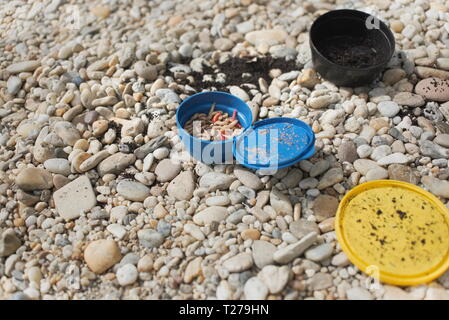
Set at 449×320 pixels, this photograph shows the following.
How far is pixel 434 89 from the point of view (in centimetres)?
287

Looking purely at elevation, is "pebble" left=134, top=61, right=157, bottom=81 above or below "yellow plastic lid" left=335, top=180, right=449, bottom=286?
above

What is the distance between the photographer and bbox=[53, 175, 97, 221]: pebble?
2.48 meters

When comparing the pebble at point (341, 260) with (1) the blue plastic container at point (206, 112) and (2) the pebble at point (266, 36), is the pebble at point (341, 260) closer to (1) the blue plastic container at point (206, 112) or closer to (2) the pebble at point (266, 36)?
(1) the blue plastic container at point (206, 112)

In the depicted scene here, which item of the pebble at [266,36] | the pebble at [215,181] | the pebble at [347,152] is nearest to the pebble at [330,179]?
the pebble at [347,152]

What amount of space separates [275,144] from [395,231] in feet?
2.40

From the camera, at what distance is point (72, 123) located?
2900mm

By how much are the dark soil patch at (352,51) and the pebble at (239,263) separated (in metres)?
1.45

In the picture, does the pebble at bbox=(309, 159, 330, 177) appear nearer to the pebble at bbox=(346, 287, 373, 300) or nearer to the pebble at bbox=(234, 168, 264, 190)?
the pebble at bbox=(234, 168, 264, 190)

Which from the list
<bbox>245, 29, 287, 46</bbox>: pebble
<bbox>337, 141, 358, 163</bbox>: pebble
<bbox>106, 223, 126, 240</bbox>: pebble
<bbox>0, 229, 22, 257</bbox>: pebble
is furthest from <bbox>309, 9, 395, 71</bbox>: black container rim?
<bbox>0, 229, 22, 257</bbox>: pebble

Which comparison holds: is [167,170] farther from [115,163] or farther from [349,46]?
[349,46]

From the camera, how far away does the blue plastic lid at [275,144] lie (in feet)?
7.82

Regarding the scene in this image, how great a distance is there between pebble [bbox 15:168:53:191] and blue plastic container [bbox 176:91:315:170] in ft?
2.62

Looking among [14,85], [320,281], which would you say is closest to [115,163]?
[14,85]

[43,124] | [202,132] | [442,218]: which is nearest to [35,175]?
[43,124]
